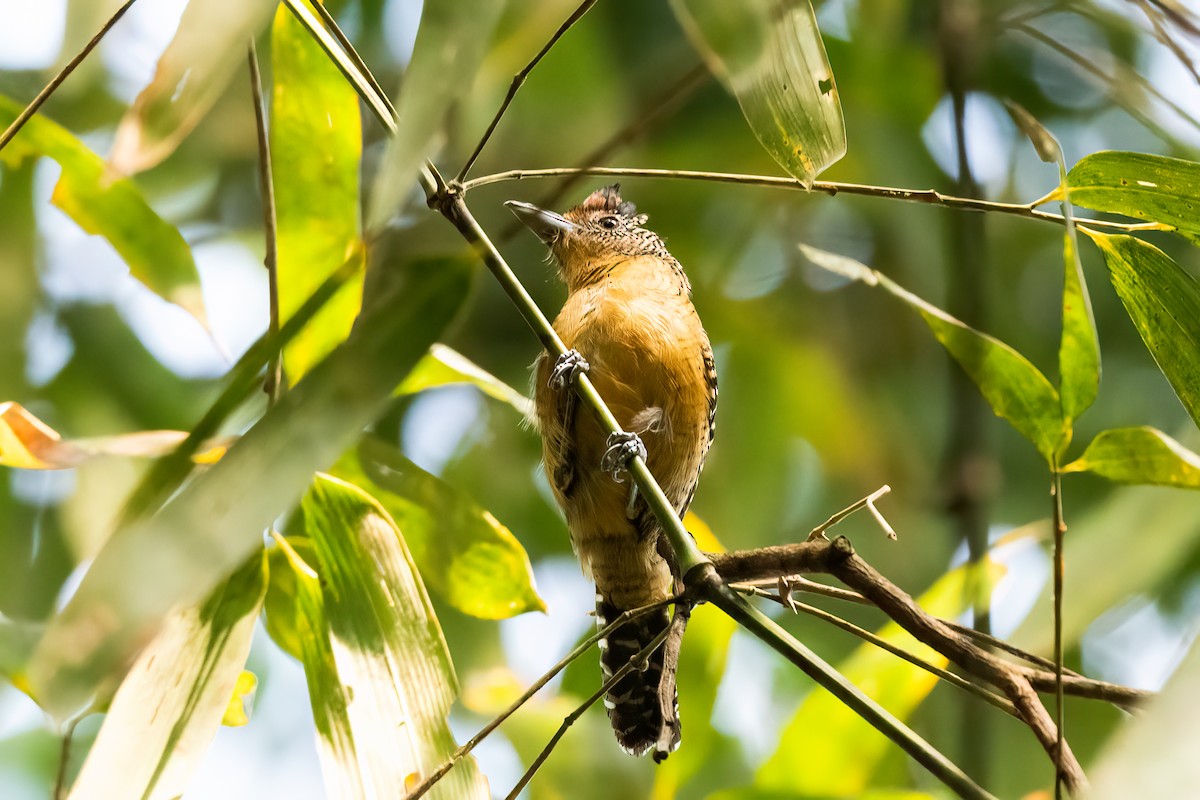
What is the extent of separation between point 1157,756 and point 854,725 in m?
1.21

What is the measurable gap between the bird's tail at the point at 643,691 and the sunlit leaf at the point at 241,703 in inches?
21.7

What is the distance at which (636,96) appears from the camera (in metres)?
2.79

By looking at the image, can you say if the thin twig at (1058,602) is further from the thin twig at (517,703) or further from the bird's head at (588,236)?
the bird's head at (588,236)

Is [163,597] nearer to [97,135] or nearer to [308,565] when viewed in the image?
[308,565]

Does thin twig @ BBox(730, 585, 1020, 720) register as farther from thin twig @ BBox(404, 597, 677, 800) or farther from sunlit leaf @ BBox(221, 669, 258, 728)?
sunlit leaf @ BBox(221, 669, 258, 728)

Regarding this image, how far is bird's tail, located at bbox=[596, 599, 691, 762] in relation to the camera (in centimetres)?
169

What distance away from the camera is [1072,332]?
40.9 inches

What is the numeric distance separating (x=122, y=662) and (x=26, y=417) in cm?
60

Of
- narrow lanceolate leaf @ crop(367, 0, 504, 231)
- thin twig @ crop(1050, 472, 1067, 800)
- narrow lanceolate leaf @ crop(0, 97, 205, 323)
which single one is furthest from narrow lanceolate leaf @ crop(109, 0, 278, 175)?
thin twig @ crop(1050, 472, 1067, 800)

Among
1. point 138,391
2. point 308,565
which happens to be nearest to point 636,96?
point 138,391

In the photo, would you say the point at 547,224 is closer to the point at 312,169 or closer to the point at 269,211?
the point at 312,169

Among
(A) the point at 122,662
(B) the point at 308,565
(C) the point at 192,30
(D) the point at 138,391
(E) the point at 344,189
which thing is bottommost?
(A) the point at 122,662

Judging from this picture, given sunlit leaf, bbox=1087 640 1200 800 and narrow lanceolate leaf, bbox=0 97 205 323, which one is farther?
narrow lanceolate leaf, bbox=0 97 205 323

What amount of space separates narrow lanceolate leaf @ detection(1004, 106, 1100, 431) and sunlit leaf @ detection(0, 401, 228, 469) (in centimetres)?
93
